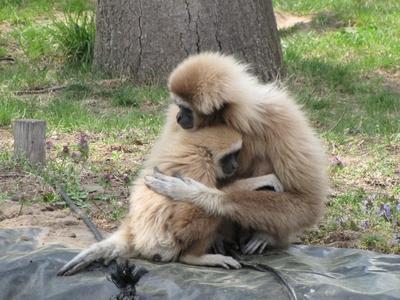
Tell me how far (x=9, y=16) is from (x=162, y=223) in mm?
8519

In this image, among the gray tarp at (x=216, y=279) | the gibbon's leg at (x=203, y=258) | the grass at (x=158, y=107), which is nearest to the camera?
the gray tarp at (x=216, y=279)

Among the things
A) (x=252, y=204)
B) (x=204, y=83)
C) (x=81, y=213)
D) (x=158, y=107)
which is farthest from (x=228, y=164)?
(x=158, y=107)

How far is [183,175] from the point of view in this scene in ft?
15.3

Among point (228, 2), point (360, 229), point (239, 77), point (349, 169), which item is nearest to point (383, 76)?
point (228, 2)

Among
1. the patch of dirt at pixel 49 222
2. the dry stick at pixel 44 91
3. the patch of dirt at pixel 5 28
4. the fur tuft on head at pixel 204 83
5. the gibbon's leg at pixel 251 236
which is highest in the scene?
the patch of dirt at pixel 5 28

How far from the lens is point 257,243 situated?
4840 millimetres

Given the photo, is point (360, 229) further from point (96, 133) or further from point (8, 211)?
point (96, 133)

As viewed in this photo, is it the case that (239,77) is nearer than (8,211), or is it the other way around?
(239,77)

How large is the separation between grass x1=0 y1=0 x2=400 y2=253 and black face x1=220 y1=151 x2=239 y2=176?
1.09m

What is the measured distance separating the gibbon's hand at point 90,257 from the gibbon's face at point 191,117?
0.80 metres

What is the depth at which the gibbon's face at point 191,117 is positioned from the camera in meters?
4.80

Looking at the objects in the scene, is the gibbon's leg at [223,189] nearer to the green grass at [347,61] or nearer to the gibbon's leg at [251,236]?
the gibbon's leg at [251,236]

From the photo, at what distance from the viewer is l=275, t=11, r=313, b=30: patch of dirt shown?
→ 1321cm

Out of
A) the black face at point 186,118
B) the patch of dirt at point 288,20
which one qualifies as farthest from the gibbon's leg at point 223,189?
the patch of dirt at point 288,20
